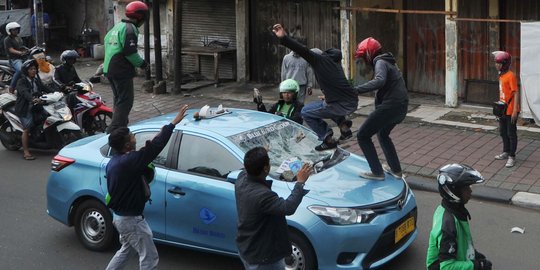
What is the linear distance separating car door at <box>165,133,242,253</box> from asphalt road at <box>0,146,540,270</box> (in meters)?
0.46

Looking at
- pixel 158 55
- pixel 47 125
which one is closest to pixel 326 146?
pixel 47 125

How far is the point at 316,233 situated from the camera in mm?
6742

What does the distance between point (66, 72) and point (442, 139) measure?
6.43m

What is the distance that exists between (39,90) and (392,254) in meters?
7.54

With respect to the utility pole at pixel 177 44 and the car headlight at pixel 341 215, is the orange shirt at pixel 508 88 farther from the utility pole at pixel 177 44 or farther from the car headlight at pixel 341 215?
the utility pole at pixel 177 44

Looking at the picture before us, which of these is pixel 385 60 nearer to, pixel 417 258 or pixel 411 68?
pixel 417 258

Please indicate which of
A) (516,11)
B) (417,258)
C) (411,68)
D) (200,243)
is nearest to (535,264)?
(417,258)

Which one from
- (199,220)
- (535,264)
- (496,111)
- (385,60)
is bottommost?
(535,264)

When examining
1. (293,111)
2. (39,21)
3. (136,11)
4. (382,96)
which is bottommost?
(293,111)

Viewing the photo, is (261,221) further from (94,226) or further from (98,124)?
(98,124)

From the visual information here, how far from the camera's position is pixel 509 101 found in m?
10.9

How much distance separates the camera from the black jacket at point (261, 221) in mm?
5508

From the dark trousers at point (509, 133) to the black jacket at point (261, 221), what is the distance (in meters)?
6.19

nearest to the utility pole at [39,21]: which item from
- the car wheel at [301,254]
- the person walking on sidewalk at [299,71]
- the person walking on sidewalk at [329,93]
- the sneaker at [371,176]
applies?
the person walking on sidewalk at [299,71]
